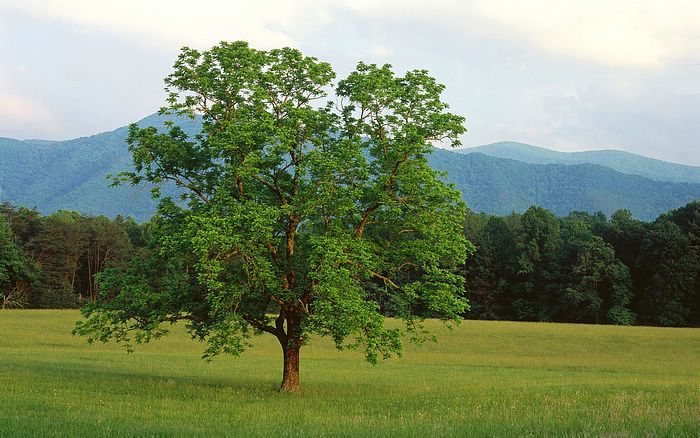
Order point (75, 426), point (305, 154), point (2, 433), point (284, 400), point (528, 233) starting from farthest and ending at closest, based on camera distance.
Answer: point (528, 233), point (305, 154), point (284, 400), point (75, 426), point (2, 433)

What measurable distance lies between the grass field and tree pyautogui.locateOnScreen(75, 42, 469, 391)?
2.76 meters

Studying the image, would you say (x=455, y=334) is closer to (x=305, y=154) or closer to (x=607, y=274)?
(x=607, y=274)

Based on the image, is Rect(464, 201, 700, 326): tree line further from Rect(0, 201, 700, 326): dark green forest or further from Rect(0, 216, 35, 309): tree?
Rect(0, 216, 35, 309): tree

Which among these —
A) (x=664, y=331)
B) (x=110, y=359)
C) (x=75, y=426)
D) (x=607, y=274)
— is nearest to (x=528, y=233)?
(x=607, y=274)

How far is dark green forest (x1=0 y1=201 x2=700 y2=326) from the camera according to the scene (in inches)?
3639

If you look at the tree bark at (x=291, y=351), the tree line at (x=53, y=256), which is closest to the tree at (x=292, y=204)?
the tree bark at (x=291, y=351)

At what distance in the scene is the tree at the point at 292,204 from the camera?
2444 centimetres

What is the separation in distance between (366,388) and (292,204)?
1086cm

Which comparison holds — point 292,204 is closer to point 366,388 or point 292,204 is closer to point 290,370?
point 290,370

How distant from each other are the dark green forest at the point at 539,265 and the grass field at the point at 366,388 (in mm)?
25040

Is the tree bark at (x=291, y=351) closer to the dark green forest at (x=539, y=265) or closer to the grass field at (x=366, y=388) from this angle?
the grass field at (x=366, y=388)

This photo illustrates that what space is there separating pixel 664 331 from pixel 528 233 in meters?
41.7

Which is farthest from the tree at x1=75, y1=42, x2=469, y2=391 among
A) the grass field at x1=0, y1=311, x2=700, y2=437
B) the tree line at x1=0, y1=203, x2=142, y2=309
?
the tree line at x1=0, y1=203, x2=142, y2=309

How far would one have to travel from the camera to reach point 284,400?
24703 mm
